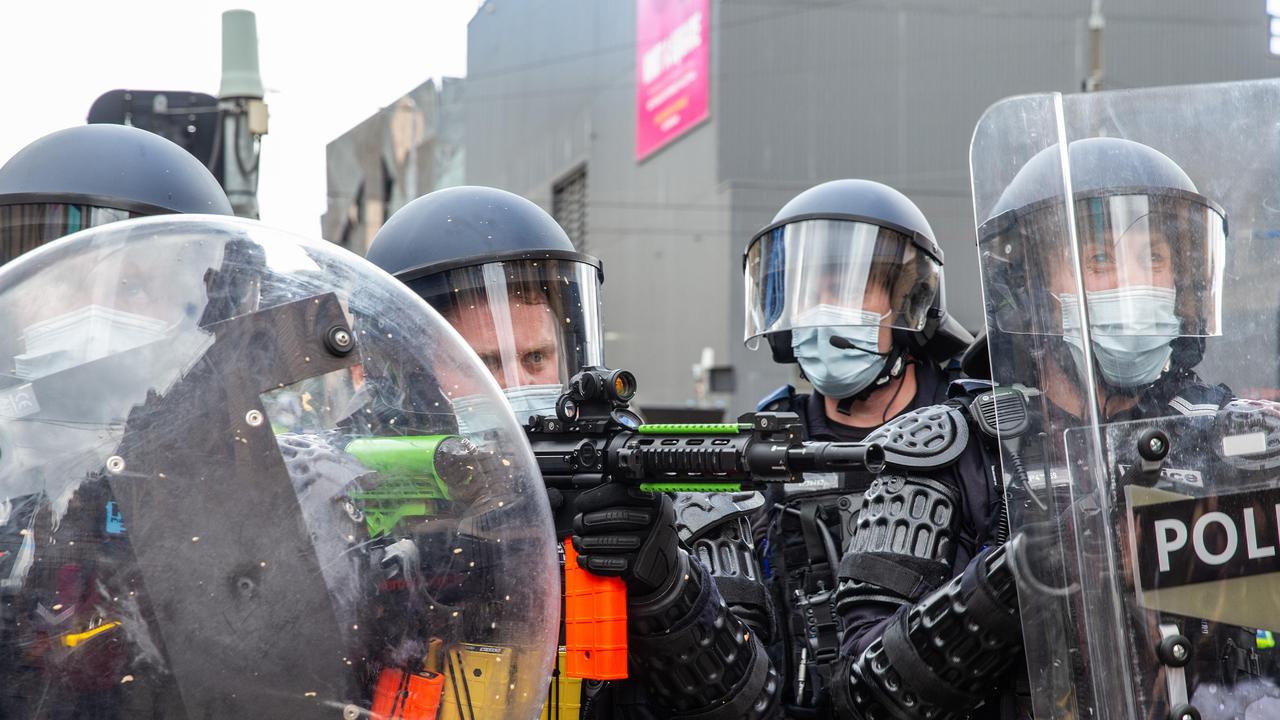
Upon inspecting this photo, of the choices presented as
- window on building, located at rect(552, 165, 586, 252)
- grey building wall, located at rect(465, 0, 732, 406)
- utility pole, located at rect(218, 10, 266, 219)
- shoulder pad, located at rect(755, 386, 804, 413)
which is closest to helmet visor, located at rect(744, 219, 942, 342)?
shoulder pad, located at rect(755, 386, 804, 413)

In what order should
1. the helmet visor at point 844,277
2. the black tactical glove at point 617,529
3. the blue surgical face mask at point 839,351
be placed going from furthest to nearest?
the helmet visor at point 844,277 → the blue surgical face mask at point 839,351 → the black tactical glove at point 617,529

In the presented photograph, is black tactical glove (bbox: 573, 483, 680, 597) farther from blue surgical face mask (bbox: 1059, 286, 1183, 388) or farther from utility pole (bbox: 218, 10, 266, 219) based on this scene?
utility pole (bbox: 218, 10, 266, 219)

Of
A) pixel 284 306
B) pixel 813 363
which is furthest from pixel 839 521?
pixel 284 306

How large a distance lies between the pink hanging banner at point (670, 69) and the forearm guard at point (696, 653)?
708 inches

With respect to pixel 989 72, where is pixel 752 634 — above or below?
below

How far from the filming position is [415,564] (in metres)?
1.44

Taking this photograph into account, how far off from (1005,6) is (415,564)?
65.5 ft

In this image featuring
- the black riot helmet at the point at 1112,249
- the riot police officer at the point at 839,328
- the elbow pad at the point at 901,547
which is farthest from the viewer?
the riot police officer at the point at 839,328

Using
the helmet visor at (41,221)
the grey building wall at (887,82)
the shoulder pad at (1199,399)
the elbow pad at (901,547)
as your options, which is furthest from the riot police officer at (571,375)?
the grey building wall at (887,82)

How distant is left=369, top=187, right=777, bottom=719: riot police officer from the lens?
7.77ft

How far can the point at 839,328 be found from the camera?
365 centimetres

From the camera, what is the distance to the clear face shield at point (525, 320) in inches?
112

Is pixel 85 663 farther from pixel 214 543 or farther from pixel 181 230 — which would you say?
pixel 181 230

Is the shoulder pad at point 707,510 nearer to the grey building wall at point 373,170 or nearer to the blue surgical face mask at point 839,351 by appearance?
the blue surgical face mask at point 839,351
